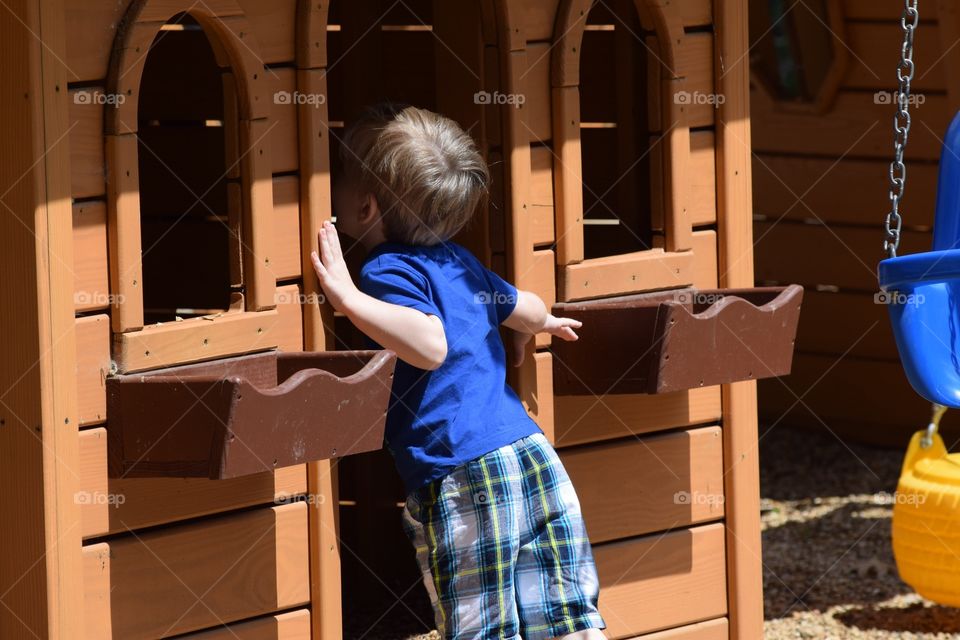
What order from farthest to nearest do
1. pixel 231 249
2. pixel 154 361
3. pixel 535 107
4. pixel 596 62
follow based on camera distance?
pixel 596 62 → pixel 535 107 → pixel 231 249 → pixel 154 361

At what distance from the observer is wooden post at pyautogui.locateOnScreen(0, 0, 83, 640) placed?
92.0 inches

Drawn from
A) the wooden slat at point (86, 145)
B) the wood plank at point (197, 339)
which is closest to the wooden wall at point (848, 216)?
the wood plank at point (197, 339)

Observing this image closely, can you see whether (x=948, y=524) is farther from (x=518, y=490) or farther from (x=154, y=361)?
(x=154, y=361)

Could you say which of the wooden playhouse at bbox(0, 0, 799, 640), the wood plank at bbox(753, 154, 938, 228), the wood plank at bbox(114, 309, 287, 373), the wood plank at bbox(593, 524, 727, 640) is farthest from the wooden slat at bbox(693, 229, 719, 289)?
the wood plank at bbox(753, 154, 938, 228)

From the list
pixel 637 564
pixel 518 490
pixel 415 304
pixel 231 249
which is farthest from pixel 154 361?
pixel 637 564

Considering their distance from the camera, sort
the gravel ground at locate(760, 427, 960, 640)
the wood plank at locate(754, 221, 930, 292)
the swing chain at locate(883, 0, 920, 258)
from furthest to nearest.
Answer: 1. the wood plank at locate(754, 221, 930, 292)
2. the gravel ground at locate(760, 427, 960, 640)
3. the swing chain at locate(883, 0, 920, 258)

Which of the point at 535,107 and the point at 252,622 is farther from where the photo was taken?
the point at 535,107

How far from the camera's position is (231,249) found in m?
2.69

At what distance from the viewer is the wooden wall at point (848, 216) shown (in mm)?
5516

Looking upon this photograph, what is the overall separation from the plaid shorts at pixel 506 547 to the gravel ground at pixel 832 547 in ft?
4.67

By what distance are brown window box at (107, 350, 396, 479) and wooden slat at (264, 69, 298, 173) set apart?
1.22 ft

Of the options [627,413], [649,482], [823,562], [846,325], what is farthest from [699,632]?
[846,325]

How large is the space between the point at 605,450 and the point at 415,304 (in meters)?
0.74

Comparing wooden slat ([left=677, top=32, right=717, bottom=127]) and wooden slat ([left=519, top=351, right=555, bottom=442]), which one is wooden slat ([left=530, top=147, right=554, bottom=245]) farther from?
wooden slat ([left=677, top=32, right=717, bottom=127])
